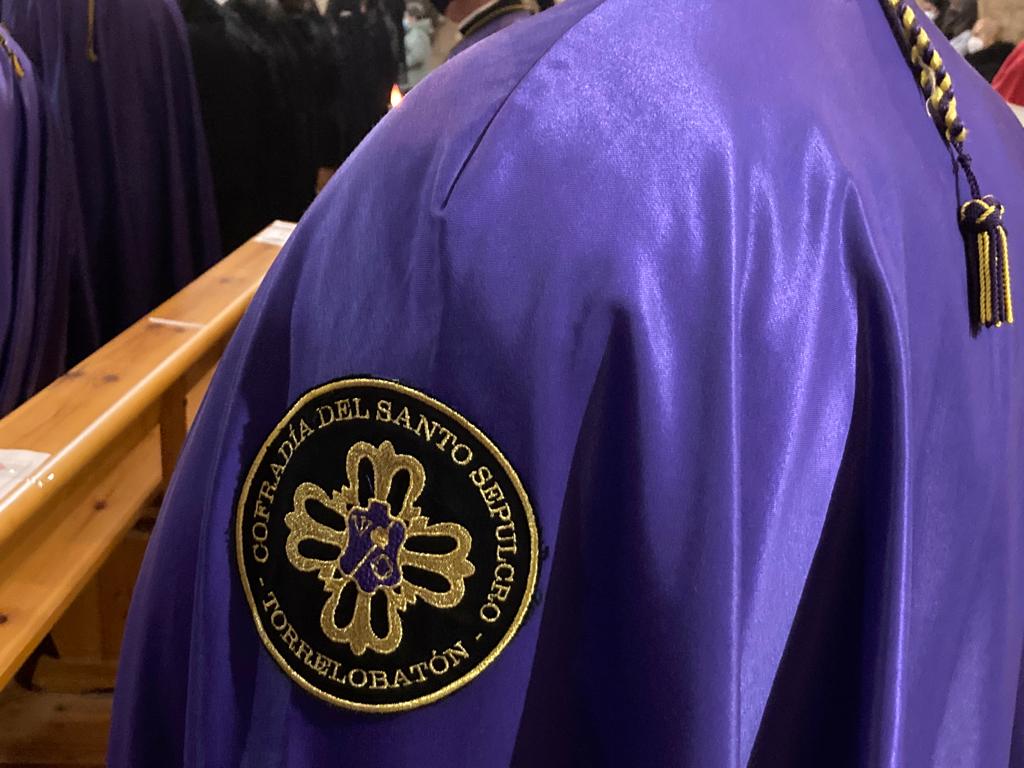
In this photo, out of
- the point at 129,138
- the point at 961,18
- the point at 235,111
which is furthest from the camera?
the point at 235,111

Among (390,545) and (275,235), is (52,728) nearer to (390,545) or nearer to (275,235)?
(275,235)

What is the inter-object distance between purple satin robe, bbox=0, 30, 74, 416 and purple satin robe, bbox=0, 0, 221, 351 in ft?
0.85

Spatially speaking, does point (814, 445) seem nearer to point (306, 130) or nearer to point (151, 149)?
point (151, 149)

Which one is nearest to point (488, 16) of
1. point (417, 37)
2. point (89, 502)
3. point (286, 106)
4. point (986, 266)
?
point (89, 502)

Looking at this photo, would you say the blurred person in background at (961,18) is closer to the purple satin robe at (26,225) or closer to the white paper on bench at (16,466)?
the purple satin robe at (26,225)

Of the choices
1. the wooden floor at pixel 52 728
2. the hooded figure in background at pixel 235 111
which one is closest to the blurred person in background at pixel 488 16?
the wooden floor at pixel 52 728

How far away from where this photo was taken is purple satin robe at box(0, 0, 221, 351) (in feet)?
5.47

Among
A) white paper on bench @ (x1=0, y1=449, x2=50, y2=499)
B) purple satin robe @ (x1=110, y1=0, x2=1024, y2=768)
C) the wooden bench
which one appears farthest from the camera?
the wooden bench

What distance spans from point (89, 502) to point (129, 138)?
862 millimetres

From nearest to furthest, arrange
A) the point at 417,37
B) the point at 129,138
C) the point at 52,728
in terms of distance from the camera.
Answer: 1. the point at 52,728
2. the point at 129,138
3. the point at 417,37

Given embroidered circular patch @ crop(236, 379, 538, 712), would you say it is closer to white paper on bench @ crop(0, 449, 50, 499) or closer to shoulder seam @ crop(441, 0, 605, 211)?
shoulder seam @ crop(441, 0, 605, 211)

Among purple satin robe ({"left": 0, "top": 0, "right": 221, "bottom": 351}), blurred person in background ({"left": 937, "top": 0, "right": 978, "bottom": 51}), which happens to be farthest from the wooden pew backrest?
blurred person in background ({"left": 937, "top": 0, "right": 978, "bottom": 51})

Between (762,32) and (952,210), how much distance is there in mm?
114

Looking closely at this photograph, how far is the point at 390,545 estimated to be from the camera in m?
0.32
